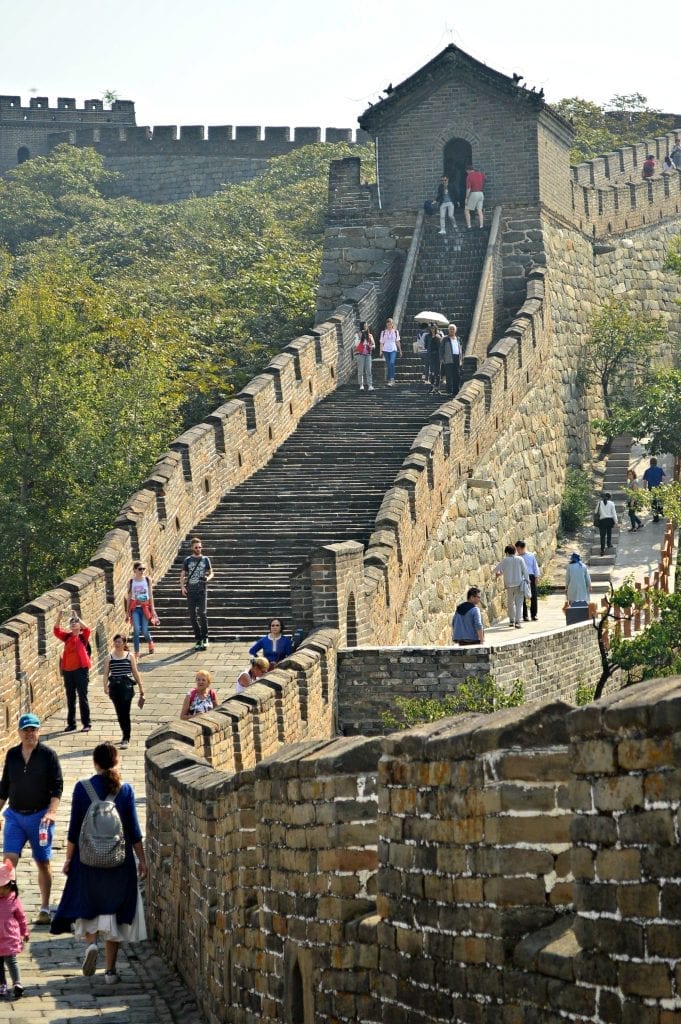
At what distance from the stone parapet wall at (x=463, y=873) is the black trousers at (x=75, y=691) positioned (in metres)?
8.47

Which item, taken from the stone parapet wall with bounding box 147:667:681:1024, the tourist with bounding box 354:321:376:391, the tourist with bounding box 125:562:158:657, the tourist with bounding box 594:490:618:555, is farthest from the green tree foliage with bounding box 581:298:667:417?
the stone parapet wall with bounding box 147:667:681:1024

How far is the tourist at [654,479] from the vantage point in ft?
115

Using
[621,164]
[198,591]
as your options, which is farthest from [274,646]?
[621,164]

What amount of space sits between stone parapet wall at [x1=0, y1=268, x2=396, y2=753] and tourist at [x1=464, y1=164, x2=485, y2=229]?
1825mm

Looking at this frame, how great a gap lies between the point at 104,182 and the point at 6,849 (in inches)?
2394

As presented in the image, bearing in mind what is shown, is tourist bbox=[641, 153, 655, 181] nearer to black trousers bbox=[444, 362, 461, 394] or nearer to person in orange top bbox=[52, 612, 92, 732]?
black trousers bbox=[444, 362, 461, 394]

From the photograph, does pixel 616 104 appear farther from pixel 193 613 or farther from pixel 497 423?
pixel 193 613

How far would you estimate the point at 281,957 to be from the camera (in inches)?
388

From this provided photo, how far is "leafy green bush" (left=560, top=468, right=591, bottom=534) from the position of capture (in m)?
36.8

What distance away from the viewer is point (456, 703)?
2394cm

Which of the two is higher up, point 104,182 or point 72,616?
point 104,182

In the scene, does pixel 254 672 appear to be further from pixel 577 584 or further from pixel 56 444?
Answer: pixel 56 444

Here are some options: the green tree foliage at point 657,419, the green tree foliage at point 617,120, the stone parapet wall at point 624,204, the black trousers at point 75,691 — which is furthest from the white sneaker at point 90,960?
the green tree foliage at point 617,120

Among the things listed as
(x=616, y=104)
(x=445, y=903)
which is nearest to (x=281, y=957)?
(x=445, y=903)
